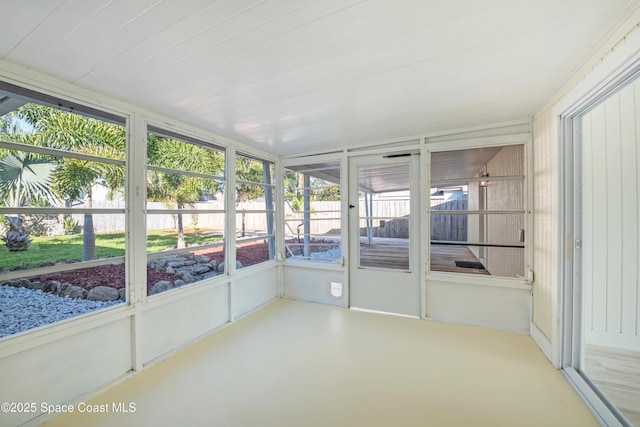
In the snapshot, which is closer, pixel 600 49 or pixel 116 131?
pixel 600 49

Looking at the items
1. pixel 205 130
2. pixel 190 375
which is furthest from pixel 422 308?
pixel 205 130

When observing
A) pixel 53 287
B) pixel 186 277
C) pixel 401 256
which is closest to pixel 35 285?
pixel 53 287

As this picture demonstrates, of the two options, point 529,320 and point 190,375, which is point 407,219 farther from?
point 190,375

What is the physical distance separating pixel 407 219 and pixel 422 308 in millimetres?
1088

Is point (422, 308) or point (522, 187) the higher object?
point (522, 187)

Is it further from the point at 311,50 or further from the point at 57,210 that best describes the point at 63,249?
the point at 311,50

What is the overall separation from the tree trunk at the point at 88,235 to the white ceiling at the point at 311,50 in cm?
81

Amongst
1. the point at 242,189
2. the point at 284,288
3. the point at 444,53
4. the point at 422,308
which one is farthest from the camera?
the point at 284,288

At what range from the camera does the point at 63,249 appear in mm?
1767

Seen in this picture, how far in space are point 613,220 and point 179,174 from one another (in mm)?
4084

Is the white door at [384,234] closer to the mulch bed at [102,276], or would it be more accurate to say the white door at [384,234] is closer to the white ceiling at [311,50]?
the white ceiling at [311,50]

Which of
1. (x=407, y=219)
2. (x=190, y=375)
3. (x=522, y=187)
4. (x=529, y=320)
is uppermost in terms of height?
(x=522, y=187)

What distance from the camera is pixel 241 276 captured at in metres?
3.21

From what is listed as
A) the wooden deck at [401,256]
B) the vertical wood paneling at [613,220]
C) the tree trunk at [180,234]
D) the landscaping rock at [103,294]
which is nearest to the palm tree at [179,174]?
the tree trunk at [180,234]
